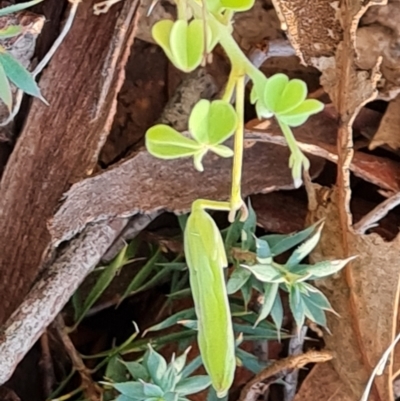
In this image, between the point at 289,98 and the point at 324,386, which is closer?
the point at 289,98

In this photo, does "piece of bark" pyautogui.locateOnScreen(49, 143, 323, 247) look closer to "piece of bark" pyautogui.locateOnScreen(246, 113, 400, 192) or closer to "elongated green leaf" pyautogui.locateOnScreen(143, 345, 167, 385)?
"piece of bark" pyautogui.locateOnScreen(246, 113, 400, 192)

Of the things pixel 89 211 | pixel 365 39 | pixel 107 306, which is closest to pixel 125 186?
pixel 89 211

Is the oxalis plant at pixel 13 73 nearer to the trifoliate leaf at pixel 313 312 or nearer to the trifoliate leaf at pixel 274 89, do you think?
the trifoliate leaf at pixel 274 89

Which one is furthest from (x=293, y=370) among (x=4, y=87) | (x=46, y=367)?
(x=4, y=87)

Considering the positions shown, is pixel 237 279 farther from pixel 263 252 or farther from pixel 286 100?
pixel 286 100

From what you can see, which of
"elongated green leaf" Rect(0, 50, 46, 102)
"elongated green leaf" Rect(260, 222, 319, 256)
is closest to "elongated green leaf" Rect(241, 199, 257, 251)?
"elongated green leaf" Rect(260, 222, 319, 256)

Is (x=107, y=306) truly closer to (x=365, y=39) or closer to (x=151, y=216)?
(x=151, y=216)
